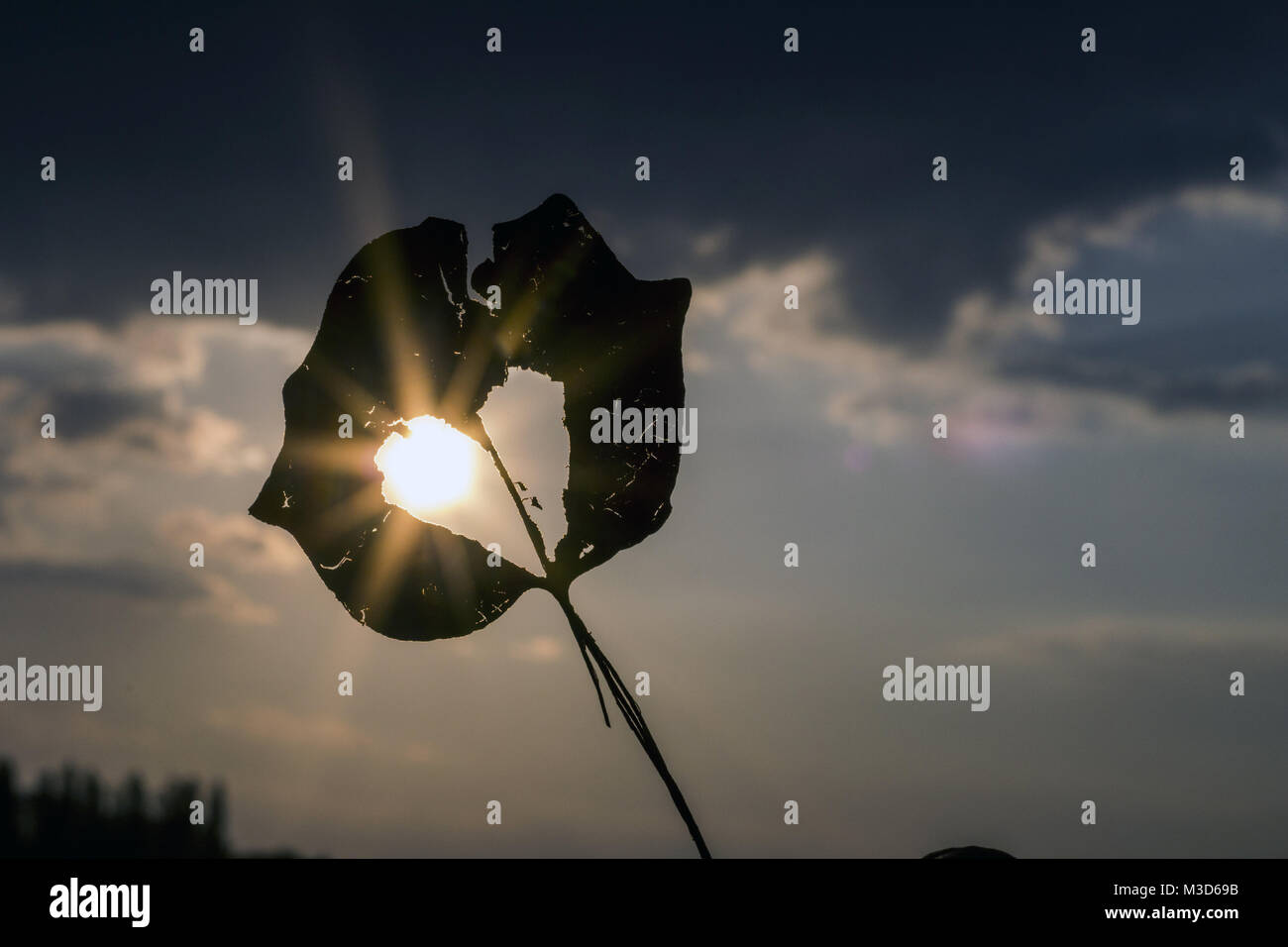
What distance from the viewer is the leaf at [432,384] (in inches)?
265

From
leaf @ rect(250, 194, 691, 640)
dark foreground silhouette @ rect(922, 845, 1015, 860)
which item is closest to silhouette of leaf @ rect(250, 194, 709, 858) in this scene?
leaf @ rect(250, 194, 691, 640)

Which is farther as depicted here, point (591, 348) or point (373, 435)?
point (591, 348)

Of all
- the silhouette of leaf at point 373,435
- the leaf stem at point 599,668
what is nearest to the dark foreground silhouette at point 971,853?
the leaf stem at point 599,668

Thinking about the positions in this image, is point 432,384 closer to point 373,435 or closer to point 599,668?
point 373,435

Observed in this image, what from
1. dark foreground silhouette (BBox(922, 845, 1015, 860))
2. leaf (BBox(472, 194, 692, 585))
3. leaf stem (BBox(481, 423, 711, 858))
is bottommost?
dark foreground silhouette (BBox(922, 845, 1015, 860))

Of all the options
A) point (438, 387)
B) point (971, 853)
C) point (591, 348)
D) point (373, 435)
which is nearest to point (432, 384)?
point (438, 387)

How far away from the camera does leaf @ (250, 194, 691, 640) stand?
6.73m

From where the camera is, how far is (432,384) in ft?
22.4

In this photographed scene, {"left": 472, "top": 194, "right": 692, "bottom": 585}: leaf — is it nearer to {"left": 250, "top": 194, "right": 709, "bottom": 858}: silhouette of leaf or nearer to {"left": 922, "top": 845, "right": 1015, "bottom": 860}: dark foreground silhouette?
{"left": 250, "top": 194, "right": 709, "bottom": 858}: silhouette of leaf

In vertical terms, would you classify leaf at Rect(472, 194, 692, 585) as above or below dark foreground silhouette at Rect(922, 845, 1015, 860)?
above

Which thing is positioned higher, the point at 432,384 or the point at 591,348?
the point at 591,348

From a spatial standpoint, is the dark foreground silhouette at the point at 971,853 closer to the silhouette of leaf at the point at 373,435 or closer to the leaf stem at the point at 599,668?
the leaf stem at the point at 599,668
